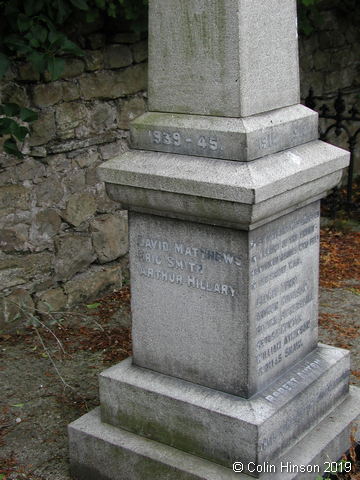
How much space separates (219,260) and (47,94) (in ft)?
7.18

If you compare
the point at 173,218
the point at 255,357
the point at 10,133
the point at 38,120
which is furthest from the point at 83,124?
the point at 255,357

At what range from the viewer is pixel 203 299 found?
3053 mm

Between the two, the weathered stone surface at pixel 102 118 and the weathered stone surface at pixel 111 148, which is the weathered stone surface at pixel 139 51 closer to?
the weathered stone surface at pixel 102 118

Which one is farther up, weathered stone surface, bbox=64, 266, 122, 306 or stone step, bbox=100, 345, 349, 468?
stone step, bbox=100, 345, 349, 468

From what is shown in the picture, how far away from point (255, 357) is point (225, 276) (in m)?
0.35

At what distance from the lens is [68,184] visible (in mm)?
4922

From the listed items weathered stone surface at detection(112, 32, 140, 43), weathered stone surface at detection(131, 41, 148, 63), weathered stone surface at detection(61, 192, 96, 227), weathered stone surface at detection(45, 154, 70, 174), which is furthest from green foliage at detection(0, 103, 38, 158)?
weathered stone surface at detection(131, 41, 148, 63)

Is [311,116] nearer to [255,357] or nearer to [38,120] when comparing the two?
[255,357]

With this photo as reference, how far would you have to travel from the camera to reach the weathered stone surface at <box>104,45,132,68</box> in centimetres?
504

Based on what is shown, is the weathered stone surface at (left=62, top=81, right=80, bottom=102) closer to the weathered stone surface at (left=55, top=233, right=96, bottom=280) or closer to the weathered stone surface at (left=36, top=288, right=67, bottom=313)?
the weathered stone surface at (left=55, top=233, right=96, bottom=280)

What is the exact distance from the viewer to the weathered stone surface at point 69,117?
479 cm

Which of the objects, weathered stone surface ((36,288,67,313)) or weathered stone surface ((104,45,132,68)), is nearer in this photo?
weathered stone surface ((36,288,67,313))

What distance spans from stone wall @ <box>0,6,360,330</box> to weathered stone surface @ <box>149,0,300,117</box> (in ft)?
5.72

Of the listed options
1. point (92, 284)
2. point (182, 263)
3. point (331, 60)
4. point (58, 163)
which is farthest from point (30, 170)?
point (331, 60)
